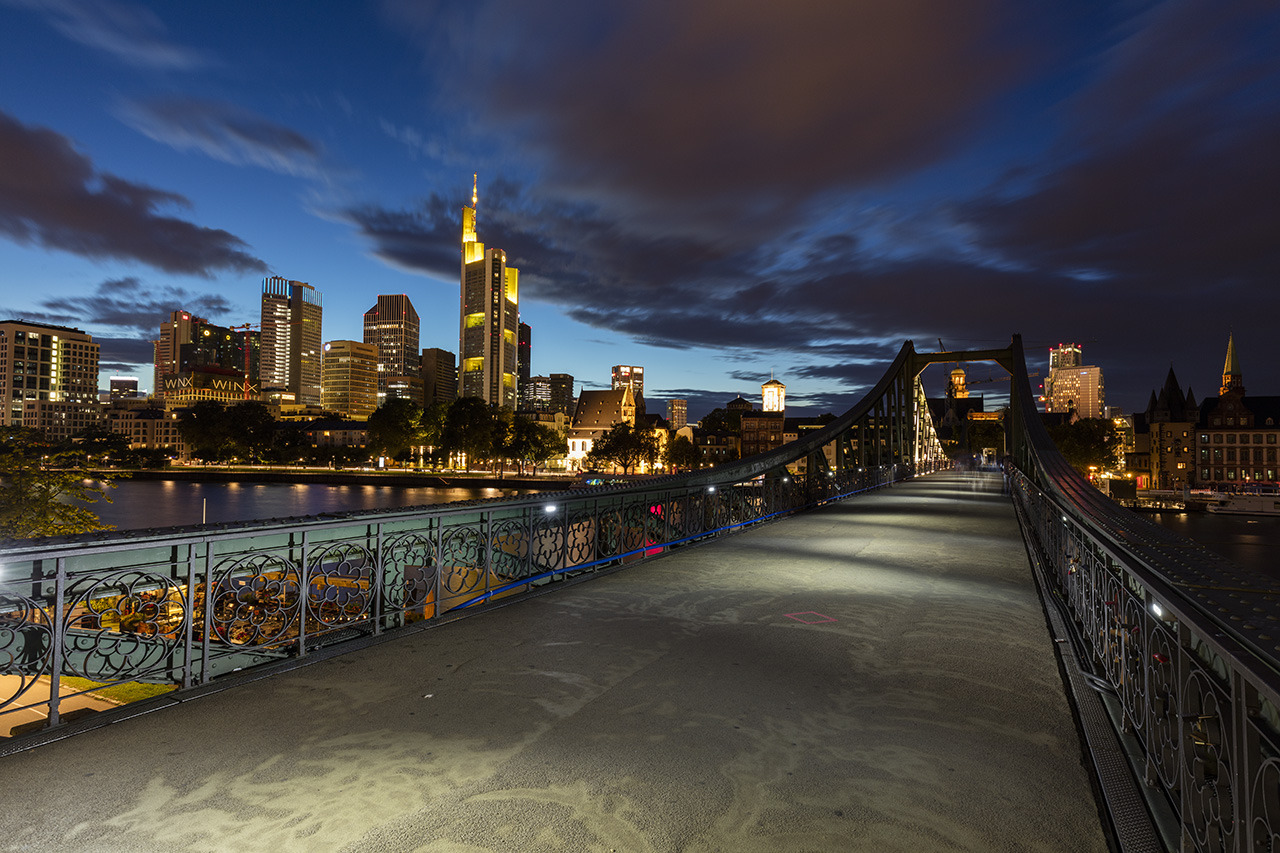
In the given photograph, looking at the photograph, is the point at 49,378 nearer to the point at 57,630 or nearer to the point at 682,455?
the point at 682,455

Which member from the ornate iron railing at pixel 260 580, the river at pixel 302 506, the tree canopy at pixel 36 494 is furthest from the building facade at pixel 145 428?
the ornate iron railing at pixel 260 580

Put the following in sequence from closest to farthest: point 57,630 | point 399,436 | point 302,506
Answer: point 57,630 < point 302,506 < point 399,436

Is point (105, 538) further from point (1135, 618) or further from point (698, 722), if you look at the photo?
point (1135, 618)

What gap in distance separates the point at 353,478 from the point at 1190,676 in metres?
111

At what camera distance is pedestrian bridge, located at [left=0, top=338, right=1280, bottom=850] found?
2.53 m

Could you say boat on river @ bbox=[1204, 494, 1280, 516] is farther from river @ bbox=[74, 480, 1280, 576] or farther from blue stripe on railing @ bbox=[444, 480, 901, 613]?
blue stripe on railing @ bbox=[444, 480, 901, 613]

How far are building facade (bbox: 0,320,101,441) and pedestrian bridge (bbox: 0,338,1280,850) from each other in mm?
193239

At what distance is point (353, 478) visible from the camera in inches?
4048

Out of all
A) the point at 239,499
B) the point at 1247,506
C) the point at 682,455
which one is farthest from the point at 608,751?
the point at 682,455

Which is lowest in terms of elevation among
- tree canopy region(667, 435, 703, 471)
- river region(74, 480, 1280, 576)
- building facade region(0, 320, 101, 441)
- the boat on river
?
river region(74, 480, 1280, 576)

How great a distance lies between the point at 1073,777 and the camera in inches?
119

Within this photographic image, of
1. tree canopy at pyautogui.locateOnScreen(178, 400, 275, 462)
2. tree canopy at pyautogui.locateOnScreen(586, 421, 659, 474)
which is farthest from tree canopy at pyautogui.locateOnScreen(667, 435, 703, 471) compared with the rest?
tree canopy at pyautogui.locateOnScreen(178, 400, 275, 462)

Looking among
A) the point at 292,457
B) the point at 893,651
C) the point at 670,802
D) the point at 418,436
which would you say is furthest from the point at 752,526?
the point at 292,457

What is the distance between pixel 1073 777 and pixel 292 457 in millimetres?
130420
